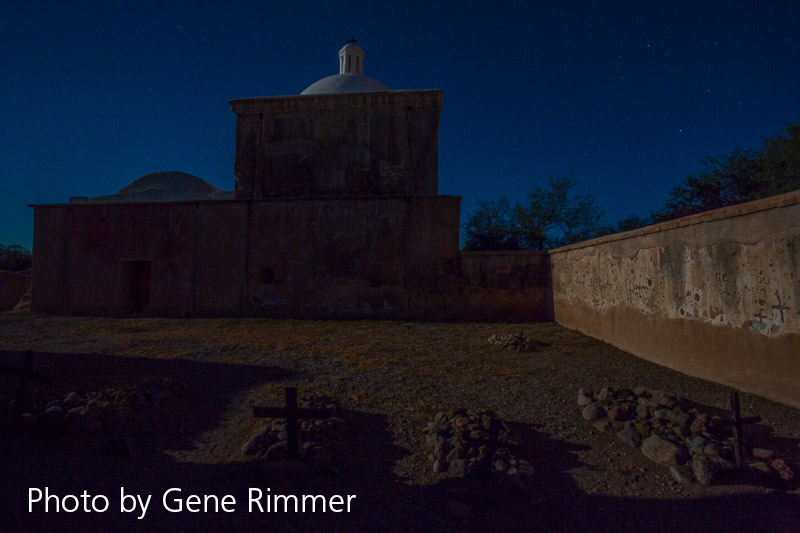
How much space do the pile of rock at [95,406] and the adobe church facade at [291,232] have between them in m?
7.88

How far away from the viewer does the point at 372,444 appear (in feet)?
13.5

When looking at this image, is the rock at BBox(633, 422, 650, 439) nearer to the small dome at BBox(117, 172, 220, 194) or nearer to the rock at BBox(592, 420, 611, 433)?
the rock at BBox(592, 420, 611, 433)

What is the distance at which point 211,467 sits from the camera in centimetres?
364

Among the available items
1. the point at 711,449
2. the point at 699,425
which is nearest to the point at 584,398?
the point at 699,425

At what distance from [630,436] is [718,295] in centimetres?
269

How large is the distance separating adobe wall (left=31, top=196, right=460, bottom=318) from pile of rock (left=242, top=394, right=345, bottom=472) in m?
8.73

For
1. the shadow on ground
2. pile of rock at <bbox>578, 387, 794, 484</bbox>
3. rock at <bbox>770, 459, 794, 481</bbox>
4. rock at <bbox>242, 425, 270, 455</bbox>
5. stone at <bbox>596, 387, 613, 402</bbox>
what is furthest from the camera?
stone at <bbox>596, 387, 613, 402</bbox>

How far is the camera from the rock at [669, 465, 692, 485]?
3.34 meters

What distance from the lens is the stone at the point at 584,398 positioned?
4934mm

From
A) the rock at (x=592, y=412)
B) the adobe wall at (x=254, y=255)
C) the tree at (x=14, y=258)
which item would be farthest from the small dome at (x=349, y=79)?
the tree at (x=14, y=258)

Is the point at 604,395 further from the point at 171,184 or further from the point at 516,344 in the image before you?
the point at 171,184

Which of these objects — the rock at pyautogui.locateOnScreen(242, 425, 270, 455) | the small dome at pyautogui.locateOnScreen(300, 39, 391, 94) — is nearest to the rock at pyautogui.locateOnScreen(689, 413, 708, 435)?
the rock at pyautogui.locateOnScreen(242, 425, 270, 455)

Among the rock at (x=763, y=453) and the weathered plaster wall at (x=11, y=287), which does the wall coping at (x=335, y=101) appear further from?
the weathered plaster wall at (x=11, y=287)

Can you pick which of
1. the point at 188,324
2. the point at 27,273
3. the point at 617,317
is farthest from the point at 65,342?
the point at 27,273
